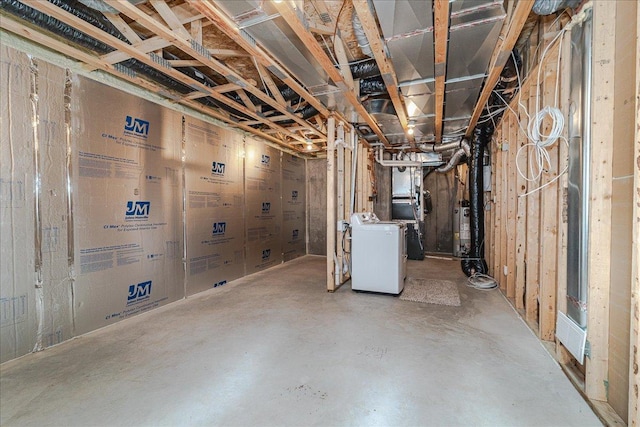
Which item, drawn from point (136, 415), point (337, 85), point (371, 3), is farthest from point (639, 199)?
point (136, 415)

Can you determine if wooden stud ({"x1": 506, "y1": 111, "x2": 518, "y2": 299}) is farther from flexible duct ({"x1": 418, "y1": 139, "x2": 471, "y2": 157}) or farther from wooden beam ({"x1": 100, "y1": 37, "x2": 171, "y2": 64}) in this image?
wooden beam ({"x1": 100, "y1": 37, "x2": 171, "y2": 64})

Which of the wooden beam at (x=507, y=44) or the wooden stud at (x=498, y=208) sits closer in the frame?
the wooden beam at (x=507, y=44)

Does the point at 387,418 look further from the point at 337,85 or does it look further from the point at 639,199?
the point at 337,85

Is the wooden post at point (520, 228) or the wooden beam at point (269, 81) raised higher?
the wooden beam at point (269, 81)

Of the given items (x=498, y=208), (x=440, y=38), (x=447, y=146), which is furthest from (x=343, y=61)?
(x=447, y=146)

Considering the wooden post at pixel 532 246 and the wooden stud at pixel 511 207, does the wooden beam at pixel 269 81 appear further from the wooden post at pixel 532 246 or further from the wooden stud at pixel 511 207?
the wooden stud at pixel 511 207

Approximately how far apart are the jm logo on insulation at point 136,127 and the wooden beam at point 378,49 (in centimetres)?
253

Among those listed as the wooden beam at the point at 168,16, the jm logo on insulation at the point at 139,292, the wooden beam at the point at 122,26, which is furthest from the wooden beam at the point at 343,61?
the jm logo on insulation at the point at 139,292

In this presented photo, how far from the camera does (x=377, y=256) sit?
11.5 feet

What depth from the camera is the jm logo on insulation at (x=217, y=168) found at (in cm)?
384

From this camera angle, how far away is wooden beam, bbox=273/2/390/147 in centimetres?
164

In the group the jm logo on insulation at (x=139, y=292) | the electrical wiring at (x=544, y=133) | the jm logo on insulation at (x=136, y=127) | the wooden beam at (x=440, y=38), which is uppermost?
the wooden beam at (x=440, y=38)

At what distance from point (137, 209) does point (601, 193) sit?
386cm

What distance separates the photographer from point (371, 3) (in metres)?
1.71
